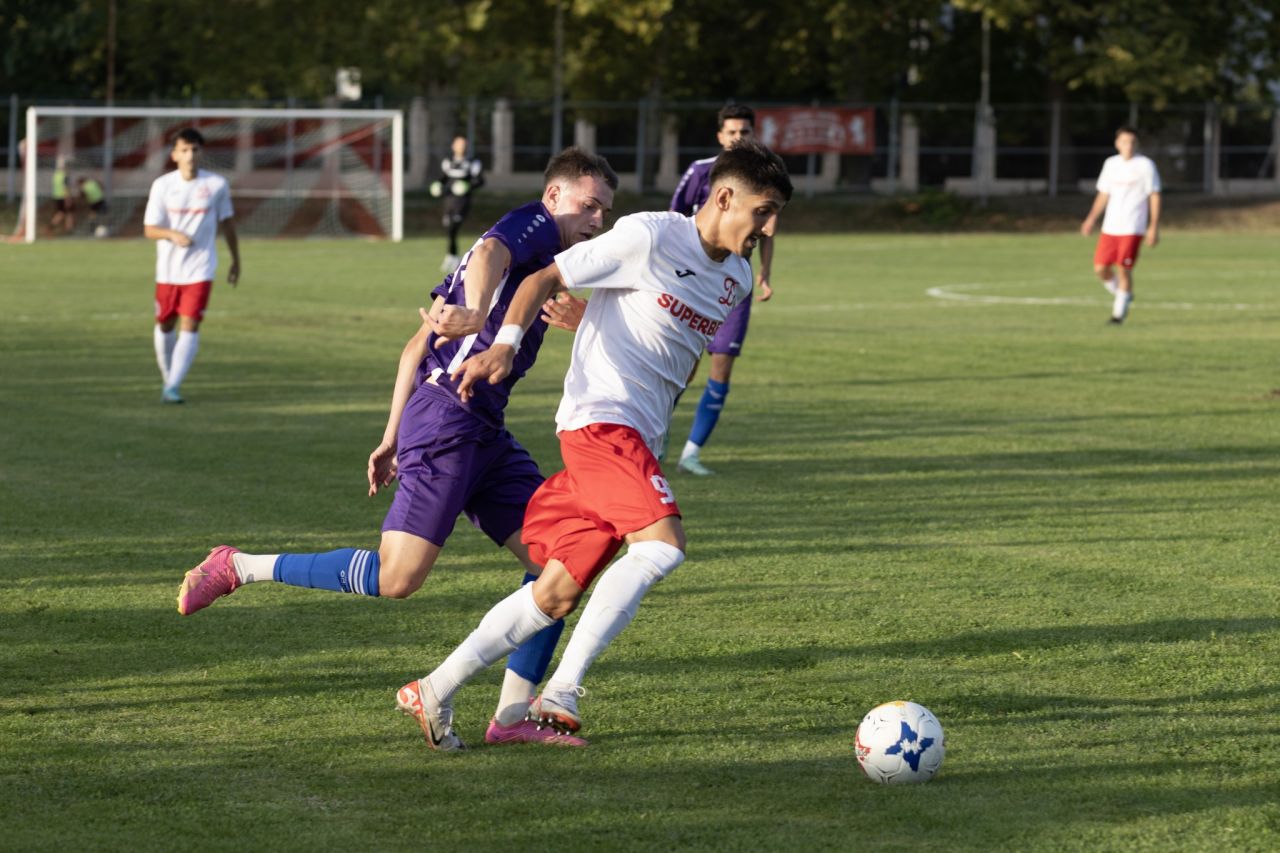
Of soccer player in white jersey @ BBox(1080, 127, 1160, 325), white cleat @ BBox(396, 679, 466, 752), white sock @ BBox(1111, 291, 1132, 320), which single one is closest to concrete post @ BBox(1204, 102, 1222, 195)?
soccer player in white jersey @ BBox(1080, 127, 1160, 325)

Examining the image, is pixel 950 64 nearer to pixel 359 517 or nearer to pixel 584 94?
pixel 584 94

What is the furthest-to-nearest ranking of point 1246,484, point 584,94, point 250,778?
point 584,94, point 1246,484, point 250,778

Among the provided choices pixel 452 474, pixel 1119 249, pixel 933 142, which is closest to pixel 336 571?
pixel 452 474

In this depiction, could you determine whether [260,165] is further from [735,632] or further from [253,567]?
[253,567]

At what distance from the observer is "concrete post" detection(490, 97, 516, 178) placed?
165ft

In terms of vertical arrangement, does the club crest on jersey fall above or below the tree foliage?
below

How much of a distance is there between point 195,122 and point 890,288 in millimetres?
20627

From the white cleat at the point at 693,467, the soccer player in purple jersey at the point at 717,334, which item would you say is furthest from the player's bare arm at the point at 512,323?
the white cleat at the point at 693,467

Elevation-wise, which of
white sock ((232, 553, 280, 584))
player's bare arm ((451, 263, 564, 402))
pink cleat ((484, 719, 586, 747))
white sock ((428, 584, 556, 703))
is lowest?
pink cleat ((484, 719, 586, 747))

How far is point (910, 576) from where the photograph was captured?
830cm

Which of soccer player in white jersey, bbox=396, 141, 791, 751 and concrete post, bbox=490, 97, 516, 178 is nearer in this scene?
soccer player in white jersey, bbox=396, 141, 791, 751

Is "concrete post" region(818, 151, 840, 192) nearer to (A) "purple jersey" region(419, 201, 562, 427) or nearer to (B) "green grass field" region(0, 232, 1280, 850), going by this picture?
(B) "green grass field" region(0, 232, 1280, 850)

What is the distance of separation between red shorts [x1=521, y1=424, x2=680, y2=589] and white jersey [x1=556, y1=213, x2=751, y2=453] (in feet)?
0.27

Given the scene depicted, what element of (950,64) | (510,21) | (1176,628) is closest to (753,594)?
(1176,628)
